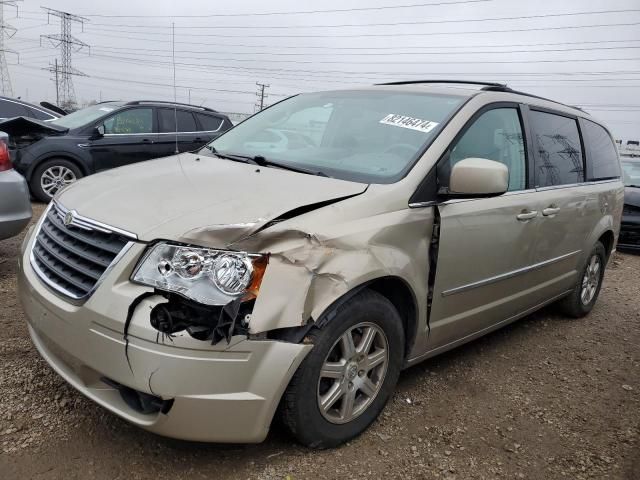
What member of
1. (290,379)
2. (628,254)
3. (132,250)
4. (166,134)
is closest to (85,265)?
(132,250)

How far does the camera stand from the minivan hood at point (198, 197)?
2221 millimetres

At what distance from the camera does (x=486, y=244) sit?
318 centimetres

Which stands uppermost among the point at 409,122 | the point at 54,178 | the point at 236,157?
the point at 409,122

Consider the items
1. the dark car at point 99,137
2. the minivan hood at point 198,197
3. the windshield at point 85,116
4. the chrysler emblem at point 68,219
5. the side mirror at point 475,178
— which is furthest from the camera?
the windshield at point 85,116

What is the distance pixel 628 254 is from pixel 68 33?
50.2 m

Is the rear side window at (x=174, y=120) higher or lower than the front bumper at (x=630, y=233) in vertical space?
higher

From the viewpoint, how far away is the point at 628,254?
342 inches

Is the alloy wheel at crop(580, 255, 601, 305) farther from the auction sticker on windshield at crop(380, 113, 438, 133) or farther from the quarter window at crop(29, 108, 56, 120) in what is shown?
the quarter window at crop(29, 108, 56, 120)

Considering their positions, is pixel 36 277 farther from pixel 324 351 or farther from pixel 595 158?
pixel 595 158

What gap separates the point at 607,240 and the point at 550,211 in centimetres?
170

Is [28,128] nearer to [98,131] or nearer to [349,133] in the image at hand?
[98,131]

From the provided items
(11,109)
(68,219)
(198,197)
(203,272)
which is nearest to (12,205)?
(68,219)

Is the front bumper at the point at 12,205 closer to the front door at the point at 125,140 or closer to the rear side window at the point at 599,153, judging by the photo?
the front door at the point at 125,140

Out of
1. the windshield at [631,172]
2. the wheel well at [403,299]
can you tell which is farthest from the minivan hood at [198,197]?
the windshield at [631,172]
